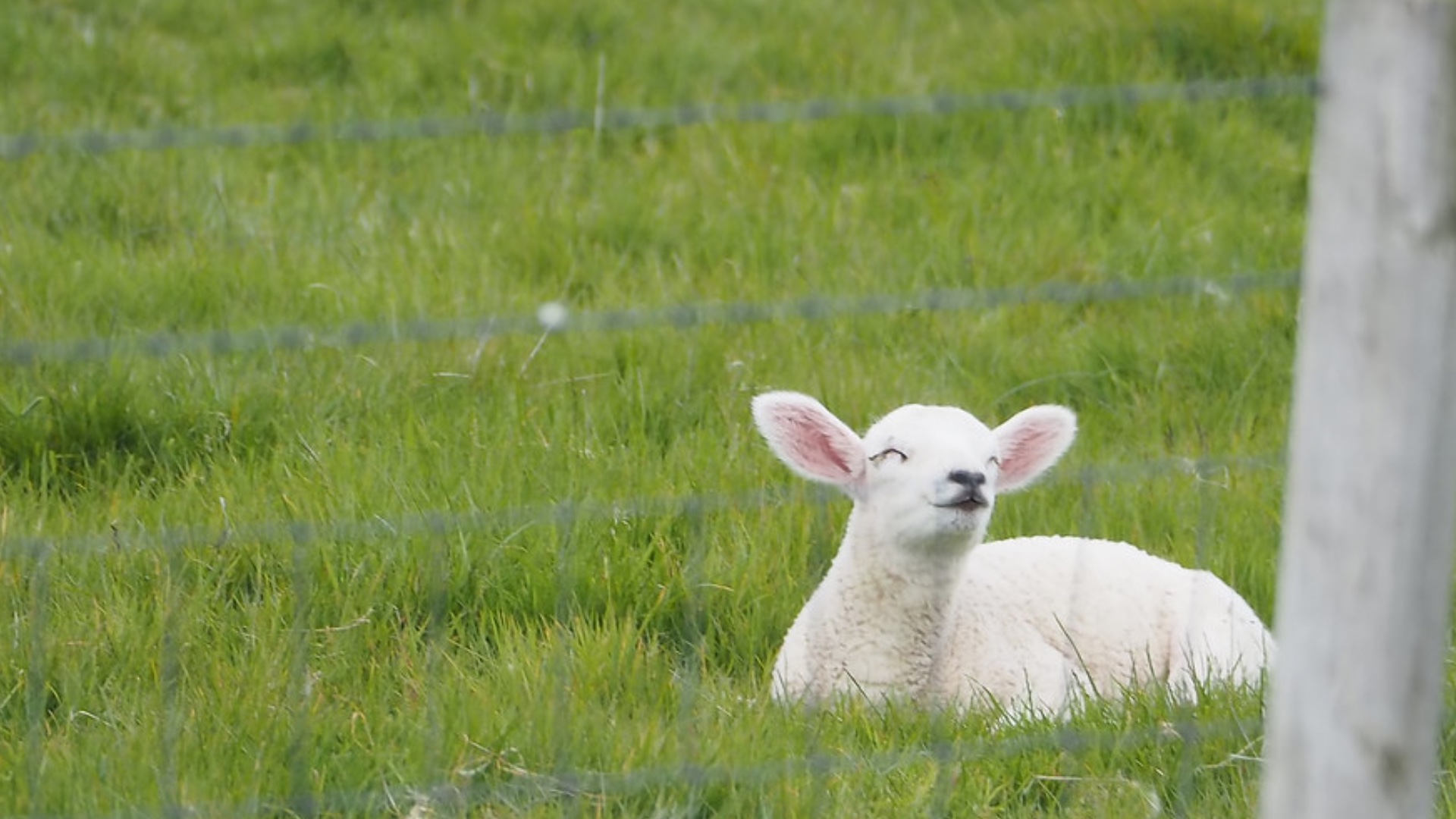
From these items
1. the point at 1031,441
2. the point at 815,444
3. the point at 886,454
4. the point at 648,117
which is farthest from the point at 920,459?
the point at 648,117

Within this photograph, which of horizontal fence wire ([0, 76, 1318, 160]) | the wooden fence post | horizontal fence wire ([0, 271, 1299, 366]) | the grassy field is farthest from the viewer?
horizontal fence wire ([0, 271, 1299, 366])

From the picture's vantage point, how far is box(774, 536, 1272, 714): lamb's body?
421 cm

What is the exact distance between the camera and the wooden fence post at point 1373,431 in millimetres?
2244

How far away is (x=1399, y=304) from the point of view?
2.28m

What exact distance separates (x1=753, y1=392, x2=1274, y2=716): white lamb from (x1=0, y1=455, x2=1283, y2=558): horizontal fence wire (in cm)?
32

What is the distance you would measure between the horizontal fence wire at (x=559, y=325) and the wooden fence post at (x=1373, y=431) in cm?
196

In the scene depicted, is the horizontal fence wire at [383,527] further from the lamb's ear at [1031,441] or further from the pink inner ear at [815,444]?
the lamb's ear at [1031,441]

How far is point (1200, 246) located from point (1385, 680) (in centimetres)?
403

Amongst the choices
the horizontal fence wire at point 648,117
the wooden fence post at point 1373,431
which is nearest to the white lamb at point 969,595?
the horizontal fence wire at point 648,117

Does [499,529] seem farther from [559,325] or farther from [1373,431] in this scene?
[1373,431]

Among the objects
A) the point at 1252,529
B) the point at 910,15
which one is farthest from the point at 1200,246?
the point at 910,15

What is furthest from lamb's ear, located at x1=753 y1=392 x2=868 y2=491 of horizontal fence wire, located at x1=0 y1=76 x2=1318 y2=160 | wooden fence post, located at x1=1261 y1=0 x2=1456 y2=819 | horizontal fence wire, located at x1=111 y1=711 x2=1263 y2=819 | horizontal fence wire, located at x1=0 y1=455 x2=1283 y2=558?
wooden fence post, located at x1=1261 y1=0 x2=1456 y2=819

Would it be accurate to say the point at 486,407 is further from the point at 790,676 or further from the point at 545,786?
the point at 545,786

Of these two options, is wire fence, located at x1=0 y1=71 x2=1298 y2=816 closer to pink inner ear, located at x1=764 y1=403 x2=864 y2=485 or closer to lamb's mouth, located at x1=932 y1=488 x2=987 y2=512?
pink inner ear, located at x1=764 y1=403 x2=864 y2=485
